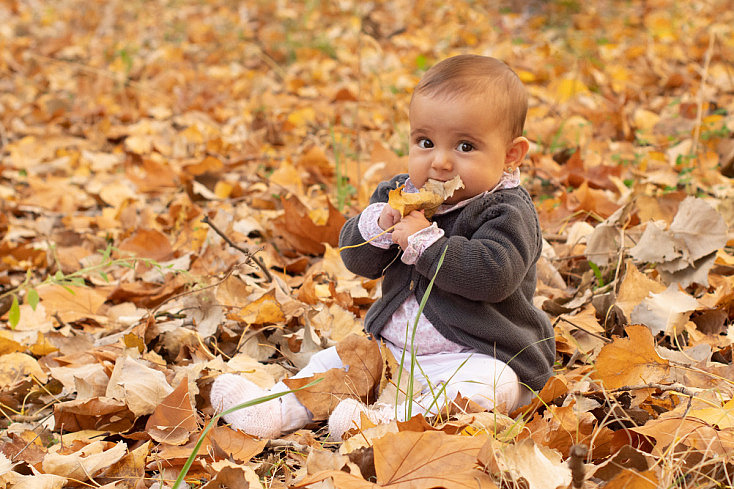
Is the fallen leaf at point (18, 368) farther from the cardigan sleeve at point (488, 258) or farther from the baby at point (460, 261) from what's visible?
the cardigan sleeve at point (488, 258)

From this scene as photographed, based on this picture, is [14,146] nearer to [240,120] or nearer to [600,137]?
[240,120]

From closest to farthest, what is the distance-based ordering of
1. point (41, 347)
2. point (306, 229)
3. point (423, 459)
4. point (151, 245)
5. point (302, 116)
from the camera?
Answer: point (423, 459) < point (41, 347) < point (306, 229) < point (151, 245) < point (302, 116)

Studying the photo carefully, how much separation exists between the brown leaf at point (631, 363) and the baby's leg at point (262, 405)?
0.58m

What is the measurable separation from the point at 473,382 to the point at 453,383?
54 millimetres

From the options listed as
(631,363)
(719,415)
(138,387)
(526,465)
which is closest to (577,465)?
(526,465)

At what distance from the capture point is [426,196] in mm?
1517

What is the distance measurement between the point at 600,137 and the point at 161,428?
106 inches

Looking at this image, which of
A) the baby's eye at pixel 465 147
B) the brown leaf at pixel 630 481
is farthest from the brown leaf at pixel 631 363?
the baby's eye at pixel 465 147

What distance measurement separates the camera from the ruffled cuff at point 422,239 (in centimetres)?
151

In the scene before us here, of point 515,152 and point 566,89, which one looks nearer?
point 515,152

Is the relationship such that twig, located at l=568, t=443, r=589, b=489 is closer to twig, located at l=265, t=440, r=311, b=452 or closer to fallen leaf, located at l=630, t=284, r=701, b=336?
twig, located at l=265, t=440, r=311, b=452

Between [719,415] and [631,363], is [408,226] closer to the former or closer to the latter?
[631,363]

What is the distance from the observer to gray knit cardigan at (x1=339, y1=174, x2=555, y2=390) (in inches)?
58.7

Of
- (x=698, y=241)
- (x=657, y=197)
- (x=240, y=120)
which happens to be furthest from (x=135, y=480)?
(x=240, y=120)
